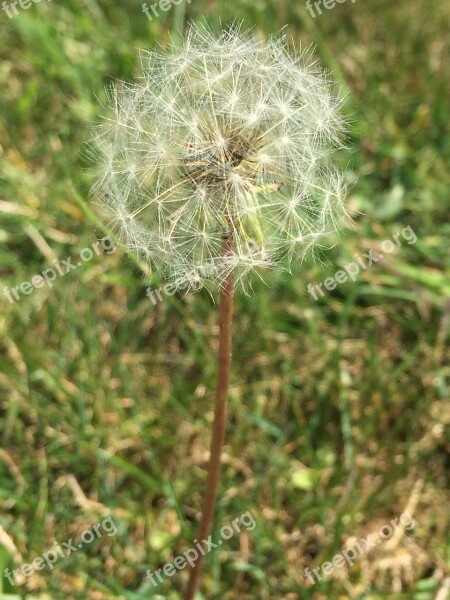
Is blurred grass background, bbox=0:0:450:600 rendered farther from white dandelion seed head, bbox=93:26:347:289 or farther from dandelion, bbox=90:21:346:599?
white dandelion seed head, bbox=93:26:347:289

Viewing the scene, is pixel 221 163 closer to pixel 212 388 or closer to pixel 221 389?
pixel 221 389

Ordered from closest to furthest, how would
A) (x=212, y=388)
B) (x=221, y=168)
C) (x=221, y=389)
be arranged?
(x=221, y=168) < (x=221, y=389) < (x=212, y=388)

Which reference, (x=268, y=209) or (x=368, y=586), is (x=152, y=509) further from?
(x=268, y=209)

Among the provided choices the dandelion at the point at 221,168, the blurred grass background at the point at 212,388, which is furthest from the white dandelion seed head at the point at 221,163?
the blurred grass background at the point at 212,388

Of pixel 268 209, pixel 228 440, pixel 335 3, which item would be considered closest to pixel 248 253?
pixel 268 209


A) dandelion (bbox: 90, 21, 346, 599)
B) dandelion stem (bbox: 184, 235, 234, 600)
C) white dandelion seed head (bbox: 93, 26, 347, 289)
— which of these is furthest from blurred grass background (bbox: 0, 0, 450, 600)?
white dandelion seed head (bbox: 93, 26, 347, 289)

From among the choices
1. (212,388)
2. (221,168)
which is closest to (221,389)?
(221,168)
